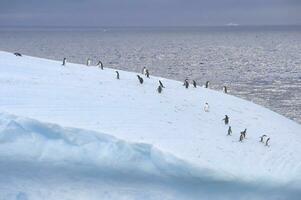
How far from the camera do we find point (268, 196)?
542 inches

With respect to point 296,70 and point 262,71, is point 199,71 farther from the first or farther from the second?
point 296,70

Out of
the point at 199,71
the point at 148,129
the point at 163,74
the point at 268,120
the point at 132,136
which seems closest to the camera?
the point at 132,136

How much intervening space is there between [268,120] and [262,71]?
3233cm

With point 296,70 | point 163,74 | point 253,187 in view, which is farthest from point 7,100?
point 296,70

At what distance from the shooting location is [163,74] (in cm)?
4666

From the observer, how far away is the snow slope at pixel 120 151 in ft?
40.6

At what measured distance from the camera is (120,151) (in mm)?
12719

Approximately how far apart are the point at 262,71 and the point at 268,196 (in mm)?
38672

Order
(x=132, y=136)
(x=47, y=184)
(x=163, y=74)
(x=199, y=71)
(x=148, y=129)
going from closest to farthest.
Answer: (x=47, y=184) → (x=132, y=136) → (x=148, y=129) → (x=163, y=74) → (x=199, y=71)

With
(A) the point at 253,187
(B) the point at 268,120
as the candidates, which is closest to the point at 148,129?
(A) the point at 253,187

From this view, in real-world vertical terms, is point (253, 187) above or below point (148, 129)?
below

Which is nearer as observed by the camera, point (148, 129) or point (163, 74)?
point (148, 129)

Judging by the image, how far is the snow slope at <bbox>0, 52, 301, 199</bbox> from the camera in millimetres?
12383

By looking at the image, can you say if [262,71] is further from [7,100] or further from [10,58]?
[7,100]
